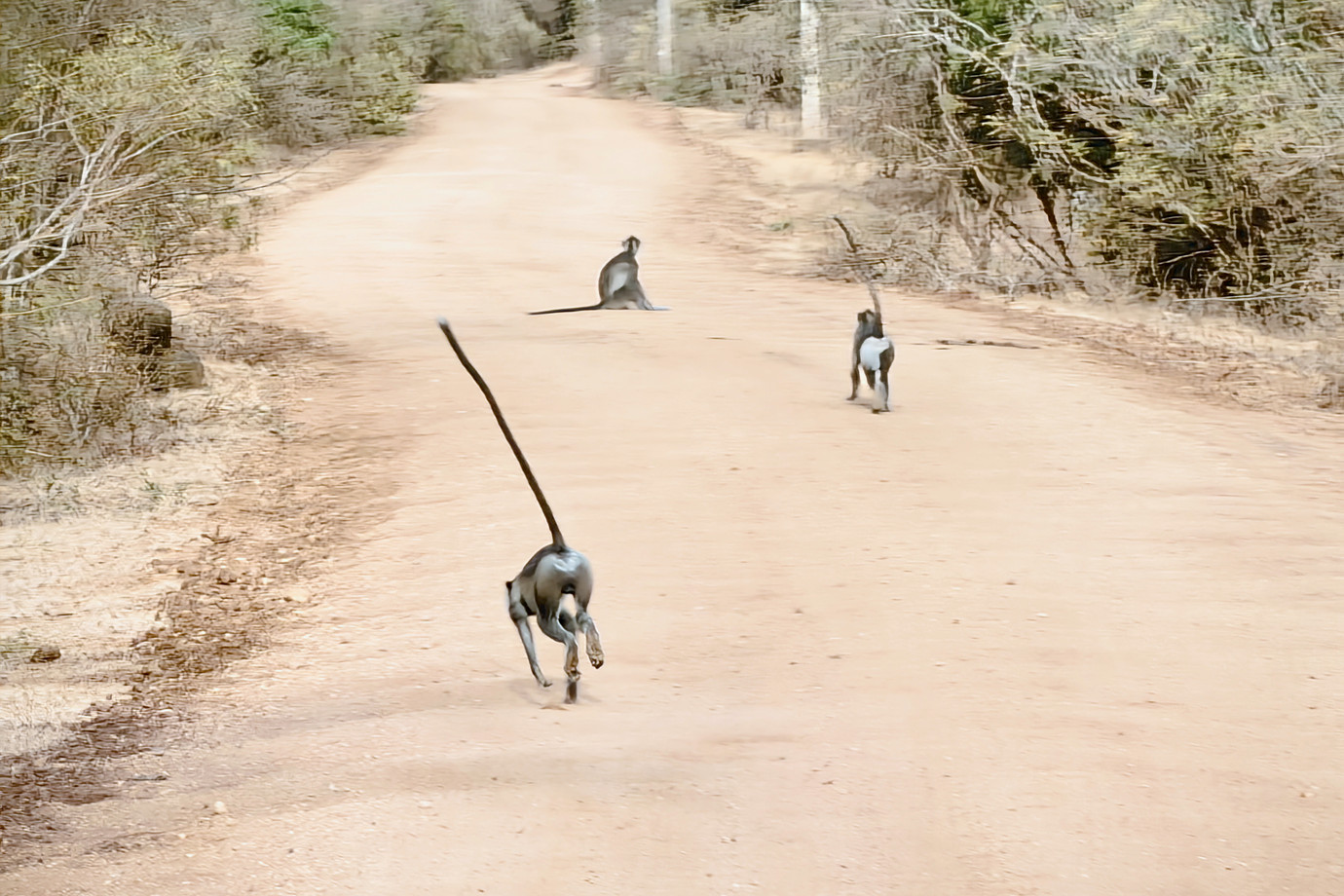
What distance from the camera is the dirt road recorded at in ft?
14.7

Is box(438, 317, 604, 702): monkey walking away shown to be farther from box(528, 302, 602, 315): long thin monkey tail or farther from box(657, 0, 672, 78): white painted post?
box(657, 0, 672, 78): white painted post

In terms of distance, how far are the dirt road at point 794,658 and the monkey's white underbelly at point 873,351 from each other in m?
0.38

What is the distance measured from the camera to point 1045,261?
59.0 feet

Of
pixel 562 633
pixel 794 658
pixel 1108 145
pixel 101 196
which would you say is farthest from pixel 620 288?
pixel 562 633

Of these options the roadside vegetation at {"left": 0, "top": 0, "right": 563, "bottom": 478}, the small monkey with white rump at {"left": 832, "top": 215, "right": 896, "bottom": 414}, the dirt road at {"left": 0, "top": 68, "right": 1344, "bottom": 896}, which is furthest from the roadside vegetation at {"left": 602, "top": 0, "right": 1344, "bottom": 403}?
the roadside vegetation at {"left": 0, "top": 0, "right": 563, "bottom": 478}

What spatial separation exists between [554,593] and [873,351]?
524cm

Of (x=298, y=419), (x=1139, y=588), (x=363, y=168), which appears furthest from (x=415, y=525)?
(x=363, y=168)

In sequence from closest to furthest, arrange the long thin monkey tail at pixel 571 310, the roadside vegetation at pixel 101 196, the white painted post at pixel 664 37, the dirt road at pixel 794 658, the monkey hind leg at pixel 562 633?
1. the dirt road at pixel 794 658
2. the monkey hind leg at pixel 562 633
3. the roadside vegetation at pixel 101 196
4. the long thin monkey tail at pixel 571 310
5. the white painted post at pixel 664 37

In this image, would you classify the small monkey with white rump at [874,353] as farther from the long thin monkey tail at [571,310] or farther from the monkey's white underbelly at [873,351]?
the long thin monkey tail at [571,310]

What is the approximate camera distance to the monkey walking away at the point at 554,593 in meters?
5.11

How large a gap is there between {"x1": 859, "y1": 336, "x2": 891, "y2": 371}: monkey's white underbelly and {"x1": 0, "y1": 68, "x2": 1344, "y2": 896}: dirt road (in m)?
0.38

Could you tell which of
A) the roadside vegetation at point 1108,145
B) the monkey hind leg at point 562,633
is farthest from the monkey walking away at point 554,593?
the roadside vegetation at point 1108,145

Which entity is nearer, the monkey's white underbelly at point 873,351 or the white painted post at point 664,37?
the monkey's white underbelly at point 873,351

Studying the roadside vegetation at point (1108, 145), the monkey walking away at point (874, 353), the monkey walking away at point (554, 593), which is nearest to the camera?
the monkey walking away at point (554, 593)
